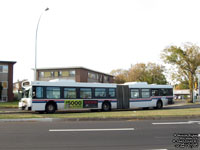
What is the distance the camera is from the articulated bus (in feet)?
69.8

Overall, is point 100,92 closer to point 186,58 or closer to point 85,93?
point 85,93

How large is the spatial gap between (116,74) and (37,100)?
207ft

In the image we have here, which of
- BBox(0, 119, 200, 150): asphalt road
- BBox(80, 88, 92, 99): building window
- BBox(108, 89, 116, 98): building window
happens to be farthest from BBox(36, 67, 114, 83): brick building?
BBox(0, 119, 200, 150): asphalt road

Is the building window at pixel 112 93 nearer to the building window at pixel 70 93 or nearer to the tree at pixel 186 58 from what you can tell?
the building window at pixel 70 93

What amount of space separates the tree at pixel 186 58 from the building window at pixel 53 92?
24780 millimetres

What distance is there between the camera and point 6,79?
48906 millimetres

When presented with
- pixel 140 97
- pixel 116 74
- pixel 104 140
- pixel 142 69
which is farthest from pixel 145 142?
pixel 116 74

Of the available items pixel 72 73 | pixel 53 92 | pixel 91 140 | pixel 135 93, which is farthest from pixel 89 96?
pixel 72 73

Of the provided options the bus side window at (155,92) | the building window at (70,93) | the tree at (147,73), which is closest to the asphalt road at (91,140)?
the building window at (70,93)

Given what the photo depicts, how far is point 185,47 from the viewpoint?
4231 cm

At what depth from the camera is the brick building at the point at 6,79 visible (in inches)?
1919

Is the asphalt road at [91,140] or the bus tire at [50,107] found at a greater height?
the bus tire at [50,107]

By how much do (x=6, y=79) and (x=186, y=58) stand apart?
32.9 meters

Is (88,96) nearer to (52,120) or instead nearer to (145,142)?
(52,120)
